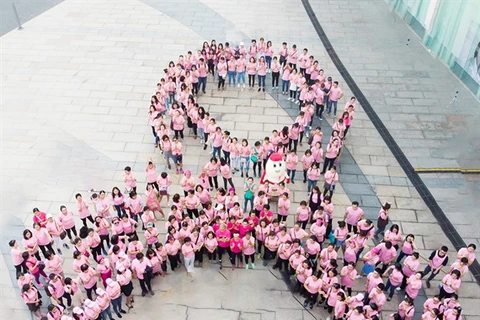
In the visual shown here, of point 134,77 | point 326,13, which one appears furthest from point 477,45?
point 134,77

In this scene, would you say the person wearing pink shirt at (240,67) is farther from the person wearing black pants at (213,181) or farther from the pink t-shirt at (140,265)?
the pink t-shirt at (140,265)

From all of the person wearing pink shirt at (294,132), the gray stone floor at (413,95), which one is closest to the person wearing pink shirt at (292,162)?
the person wearing pink shirt at (294,132)

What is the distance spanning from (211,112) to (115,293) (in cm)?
811

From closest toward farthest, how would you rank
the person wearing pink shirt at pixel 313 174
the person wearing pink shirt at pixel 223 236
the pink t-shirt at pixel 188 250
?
the pink t-shirt at pixel 188 250
the person wearing pink shirt at pixel 223 236
the person wearing pink shirt at pixel 313 174

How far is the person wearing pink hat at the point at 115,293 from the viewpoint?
376 inches

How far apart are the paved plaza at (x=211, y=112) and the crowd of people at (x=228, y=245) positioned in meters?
0.53

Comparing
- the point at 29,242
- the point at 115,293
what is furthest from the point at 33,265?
the point at 115,293

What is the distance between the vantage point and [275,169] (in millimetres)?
12117

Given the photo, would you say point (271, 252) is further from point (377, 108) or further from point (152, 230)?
point (377, 108)

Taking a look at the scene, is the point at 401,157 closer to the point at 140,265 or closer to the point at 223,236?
the point at 223,236

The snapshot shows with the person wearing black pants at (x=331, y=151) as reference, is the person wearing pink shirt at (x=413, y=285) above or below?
below

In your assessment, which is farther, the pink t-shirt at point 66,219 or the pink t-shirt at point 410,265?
the pink t-shirt at point 66,219

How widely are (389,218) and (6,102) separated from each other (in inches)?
540

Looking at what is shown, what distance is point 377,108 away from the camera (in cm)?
1667
